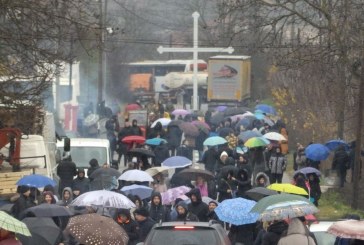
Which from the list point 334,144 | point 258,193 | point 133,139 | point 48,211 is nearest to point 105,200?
point 48,211

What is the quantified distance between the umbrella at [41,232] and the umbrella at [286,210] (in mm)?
2673

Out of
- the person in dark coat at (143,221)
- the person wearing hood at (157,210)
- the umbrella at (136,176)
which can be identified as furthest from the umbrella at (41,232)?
the umbrella at (136,176)

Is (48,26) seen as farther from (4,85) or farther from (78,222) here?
(78,222)

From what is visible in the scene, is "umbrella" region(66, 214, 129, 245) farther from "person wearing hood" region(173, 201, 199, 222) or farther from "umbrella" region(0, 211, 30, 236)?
"person wearing hood" region(173, 201, 199, 222)

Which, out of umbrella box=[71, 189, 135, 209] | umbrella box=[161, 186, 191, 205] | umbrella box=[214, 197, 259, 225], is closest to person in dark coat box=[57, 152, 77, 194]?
umbrella box=[161, 186, 191, 205]

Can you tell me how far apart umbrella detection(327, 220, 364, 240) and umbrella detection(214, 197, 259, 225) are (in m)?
3.86

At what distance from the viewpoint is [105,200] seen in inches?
720

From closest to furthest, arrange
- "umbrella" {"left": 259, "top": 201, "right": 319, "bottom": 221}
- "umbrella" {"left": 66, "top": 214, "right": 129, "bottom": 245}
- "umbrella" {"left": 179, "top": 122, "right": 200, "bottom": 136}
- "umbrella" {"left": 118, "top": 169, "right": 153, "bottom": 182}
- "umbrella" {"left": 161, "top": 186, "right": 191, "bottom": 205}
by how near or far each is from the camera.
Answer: "umbrella" {"left": 66, "top": 214, "right": 129, "bottom": 245} < "umbrella" {"left": 259, "top": 201, "right": 319, "bottom": 221} < "umbrella" {"left": 161, "top": 186, "right": 191, "bottom": 205} < "umbrella" {"left": 118, "top": 169, "right": 153, "bottom": 182} < "umbrella" {"left": 179, "top": 122, "right": 200, "bottom": 136}

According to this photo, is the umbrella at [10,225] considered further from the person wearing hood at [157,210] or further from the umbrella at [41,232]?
the person wearing hood at [157,210]

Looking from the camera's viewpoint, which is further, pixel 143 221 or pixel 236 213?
pixel 236 213

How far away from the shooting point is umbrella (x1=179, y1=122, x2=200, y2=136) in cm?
3769

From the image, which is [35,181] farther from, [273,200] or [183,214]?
[273,200]

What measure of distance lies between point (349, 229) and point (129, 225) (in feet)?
15.0

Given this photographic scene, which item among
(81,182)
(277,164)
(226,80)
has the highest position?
(226,80)
